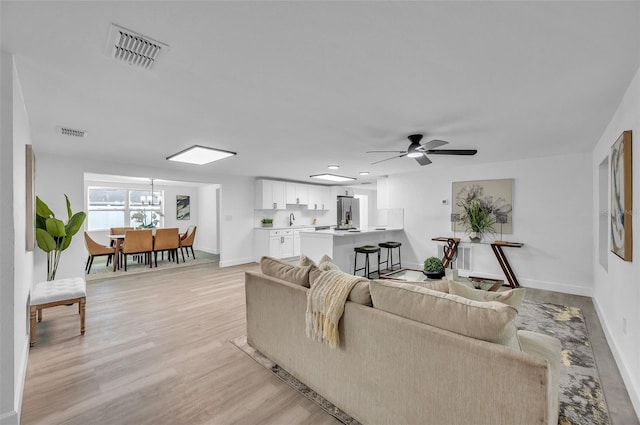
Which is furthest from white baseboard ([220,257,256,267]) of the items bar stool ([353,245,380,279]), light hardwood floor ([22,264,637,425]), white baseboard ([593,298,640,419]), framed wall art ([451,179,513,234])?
white baseboard ([593,298,640,419])

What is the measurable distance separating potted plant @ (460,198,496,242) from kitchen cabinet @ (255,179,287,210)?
4.53 metres

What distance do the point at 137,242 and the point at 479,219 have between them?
23.7 ft

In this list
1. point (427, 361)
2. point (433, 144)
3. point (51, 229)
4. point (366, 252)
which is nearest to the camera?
point (427, 361)

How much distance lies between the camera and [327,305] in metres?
1.88

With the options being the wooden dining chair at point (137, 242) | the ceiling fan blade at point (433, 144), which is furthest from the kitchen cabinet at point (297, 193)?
the ceiling fan blade at point (433, 144)

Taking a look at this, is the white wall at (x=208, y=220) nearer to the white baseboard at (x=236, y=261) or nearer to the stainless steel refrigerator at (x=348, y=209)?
the white baseboard at (x=236, y=261)

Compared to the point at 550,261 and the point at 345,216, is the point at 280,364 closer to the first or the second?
the point at 550,261

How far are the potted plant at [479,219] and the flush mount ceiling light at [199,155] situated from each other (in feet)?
14.6

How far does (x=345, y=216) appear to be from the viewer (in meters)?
9.84

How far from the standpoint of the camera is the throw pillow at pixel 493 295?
4.98 feet

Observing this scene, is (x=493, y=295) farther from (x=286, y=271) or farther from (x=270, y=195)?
(x=270, y=195)

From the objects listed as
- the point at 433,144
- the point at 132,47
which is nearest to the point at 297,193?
the point at 433,144

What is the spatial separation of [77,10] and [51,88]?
4.04 feet

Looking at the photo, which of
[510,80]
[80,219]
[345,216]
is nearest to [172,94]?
[510,80]
